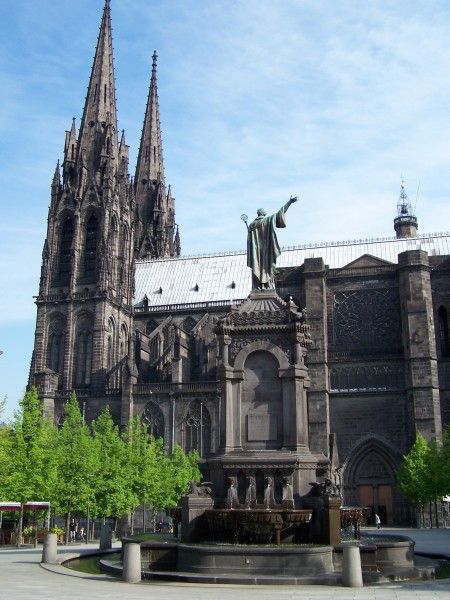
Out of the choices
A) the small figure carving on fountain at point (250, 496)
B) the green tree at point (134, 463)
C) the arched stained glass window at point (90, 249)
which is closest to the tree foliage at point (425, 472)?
the green tree at point (134, 463)

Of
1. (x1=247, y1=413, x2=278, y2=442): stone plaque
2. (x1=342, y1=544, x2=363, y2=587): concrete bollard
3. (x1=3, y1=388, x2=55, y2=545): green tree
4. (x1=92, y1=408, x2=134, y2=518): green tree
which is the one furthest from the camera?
(x1=92, y1=408, x2=134, y2=518): green tree

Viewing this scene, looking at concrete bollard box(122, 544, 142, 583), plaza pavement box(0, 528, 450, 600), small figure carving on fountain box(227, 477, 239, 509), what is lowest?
plaza pavement box(0, 528, 450, 600)

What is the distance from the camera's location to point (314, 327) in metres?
55.2

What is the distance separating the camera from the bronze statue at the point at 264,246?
848 inches

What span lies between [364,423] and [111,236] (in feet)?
90.2

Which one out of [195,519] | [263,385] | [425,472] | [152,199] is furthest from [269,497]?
[152,199]

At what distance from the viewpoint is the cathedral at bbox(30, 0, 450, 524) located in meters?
52.7

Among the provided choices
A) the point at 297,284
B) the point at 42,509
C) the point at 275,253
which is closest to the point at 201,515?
the point at 275,253

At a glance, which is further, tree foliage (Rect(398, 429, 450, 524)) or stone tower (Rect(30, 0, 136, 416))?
stone tower (Rect(30, 0, 136, 416))

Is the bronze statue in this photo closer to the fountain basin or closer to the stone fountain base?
the fountain basin

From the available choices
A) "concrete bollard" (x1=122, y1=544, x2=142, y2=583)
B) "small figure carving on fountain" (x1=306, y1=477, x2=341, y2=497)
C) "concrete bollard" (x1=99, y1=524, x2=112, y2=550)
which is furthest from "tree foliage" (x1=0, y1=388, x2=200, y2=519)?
"small figure carving on fountain" (x1=306, y1=477, x2=341, y2=497)

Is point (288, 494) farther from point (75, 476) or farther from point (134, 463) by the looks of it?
point (134, 463)

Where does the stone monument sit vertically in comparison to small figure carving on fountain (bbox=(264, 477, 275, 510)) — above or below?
above

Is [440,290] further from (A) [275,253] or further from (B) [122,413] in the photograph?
(A) [275,253]
